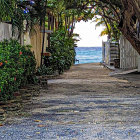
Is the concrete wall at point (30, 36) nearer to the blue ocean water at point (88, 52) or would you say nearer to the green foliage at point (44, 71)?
the green foliage at point (44, 71)

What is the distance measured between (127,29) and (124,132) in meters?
8.46

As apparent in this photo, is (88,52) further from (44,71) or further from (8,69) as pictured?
(8,69)

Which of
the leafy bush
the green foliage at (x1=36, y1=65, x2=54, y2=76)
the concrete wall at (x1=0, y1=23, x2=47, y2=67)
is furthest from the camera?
the green foliage at (x1=36, y1=65, x2=54, y2=76)

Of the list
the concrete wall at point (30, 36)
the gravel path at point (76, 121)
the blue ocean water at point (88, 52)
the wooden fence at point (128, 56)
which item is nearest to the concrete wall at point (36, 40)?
the concrete wall at point (30, 36)

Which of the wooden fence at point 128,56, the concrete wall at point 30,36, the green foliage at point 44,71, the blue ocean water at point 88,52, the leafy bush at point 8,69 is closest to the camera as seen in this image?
the leafy bush at point 8,69

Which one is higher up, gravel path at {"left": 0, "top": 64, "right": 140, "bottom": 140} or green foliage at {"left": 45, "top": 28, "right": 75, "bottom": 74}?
green foliage at {"left": 45, "top": 28, "right": 75, "bottom": 74}

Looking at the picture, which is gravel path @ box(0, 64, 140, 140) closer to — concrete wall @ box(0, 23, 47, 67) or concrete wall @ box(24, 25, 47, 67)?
concrete wall @ box(0, 23, 47, 67)

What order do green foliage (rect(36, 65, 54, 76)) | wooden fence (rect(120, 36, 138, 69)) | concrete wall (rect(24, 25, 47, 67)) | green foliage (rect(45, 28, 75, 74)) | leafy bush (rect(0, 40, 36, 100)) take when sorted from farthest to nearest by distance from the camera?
1. wooden fence (rect(120, 36, 138, 69))
2. green foliage (rect(45, 28, 75, 74))
3. green foliage (rect(36, 65, 54, 76))
4. concrete wall (rect(24, 25, 47, 67))
5. leafy bush (rect(0, 40, 36, 100))

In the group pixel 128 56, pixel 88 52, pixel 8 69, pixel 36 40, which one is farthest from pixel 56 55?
pixel 88 52

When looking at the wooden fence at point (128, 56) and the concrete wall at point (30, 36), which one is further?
the wooden fence at point (128, 56)

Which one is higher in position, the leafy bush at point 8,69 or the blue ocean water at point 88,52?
the blue ocean water at point 88,52

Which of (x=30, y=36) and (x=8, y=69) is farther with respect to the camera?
(x=30, y=36)

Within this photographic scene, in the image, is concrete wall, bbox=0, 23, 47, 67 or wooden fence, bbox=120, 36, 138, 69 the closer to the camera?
concrete wall, bbox=0, 23, 47, 67

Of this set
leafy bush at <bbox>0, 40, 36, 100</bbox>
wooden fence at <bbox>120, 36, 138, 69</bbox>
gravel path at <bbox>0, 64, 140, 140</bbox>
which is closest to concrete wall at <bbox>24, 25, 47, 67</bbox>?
leafy bush at <bbox>0, 40, 36, 100</bbox>
